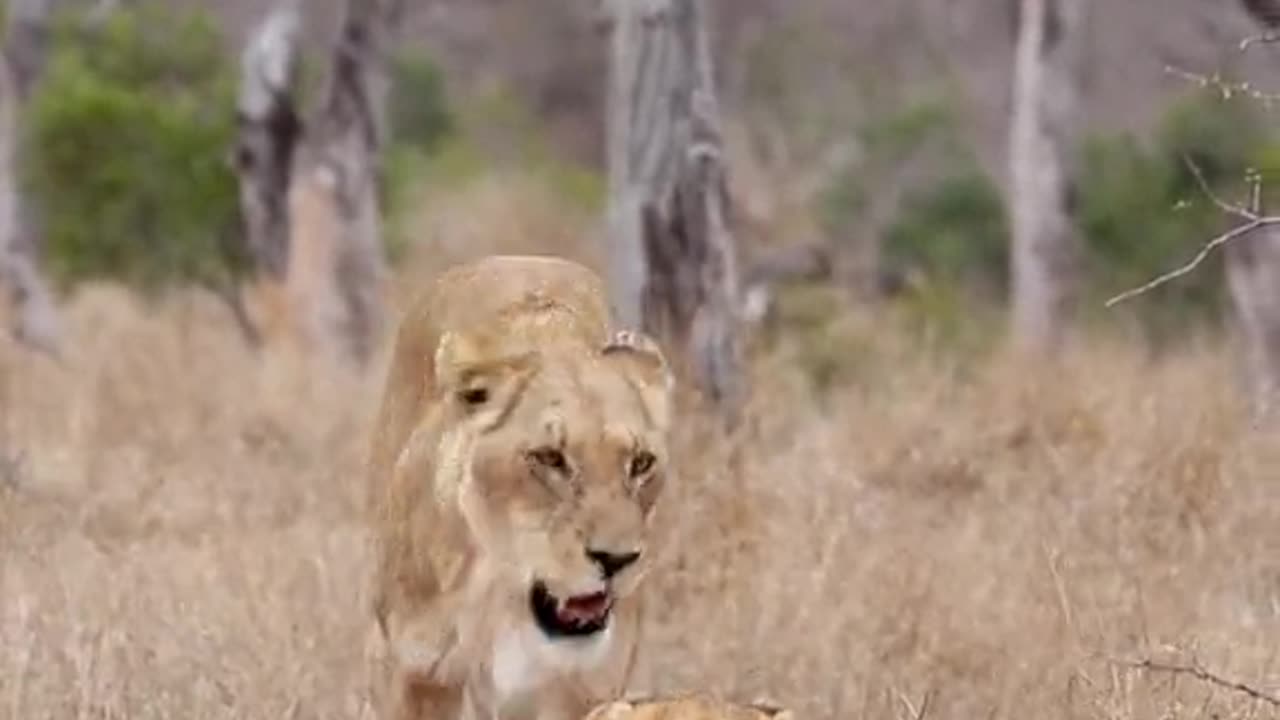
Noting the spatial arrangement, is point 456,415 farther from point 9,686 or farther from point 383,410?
point 9,686

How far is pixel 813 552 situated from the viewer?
6621 millimetres

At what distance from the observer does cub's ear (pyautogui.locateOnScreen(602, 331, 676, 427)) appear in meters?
4.26

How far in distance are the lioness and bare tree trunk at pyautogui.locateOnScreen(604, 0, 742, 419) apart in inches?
143

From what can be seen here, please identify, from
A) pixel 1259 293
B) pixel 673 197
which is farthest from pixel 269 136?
pixel 673 197

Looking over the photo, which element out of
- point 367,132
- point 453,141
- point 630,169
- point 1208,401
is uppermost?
point 453,141

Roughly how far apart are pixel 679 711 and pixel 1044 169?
9399 millimetres

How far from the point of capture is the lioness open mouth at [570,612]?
4.15 metres

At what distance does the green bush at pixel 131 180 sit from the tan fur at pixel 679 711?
38.5 feet

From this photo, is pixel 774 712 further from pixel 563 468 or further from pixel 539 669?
pixel 563 468

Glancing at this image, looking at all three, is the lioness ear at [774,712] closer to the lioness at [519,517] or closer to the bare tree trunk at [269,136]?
the lioness at [519,517]

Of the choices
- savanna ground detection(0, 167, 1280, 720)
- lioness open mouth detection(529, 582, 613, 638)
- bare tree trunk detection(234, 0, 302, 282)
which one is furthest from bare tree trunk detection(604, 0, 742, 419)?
bare tree trunk detection(234, 0, 302, 282)

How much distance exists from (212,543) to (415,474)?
295 centimetres

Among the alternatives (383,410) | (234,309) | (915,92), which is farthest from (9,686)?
(915,92)

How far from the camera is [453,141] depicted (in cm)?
2564
